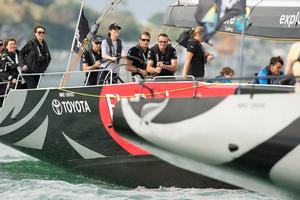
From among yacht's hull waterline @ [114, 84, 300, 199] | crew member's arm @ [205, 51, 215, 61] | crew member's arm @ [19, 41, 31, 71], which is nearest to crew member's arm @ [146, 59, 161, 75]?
crew member's arm @ [205, 51, 215, 61]

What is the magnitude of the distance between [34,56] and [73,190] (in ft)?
8.86

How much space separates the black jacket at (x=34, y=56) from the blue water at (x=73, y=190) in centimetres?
145

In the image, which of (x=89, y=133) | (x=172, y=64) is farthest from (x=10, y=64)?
(x=172, y=64)

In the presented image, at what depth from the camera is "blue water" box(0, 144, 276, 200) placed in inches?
449

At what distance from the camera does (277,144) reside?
9.00m

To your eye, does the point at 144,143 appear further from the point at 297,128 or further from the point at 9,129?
the point at 9,129

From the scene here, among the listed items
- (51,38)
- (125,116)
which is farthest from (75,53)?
(51,38)

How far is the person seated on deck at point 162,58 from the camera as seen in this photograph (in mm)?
12477

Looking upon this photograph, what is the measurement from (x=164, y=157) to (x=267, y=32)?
369cm

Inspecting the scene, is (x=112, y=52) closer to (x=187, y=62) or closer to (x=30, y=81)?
(x=187, y=62)

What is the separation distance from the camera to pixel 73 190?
12039 mm

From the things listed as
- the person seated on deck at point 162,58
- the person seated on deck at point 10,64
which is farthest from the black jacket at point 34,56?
the person seated on deck at point 162,58

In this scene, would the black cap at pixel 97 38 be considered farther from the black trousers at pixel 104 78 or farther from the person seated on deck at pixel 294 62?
Answer: the person seated on deck at pixel 294 62

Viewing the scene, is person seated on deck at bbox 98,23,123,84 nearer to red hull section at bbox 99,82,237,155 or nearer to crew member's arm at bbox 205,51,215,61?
red hull section at bbox 99,82,237,155
